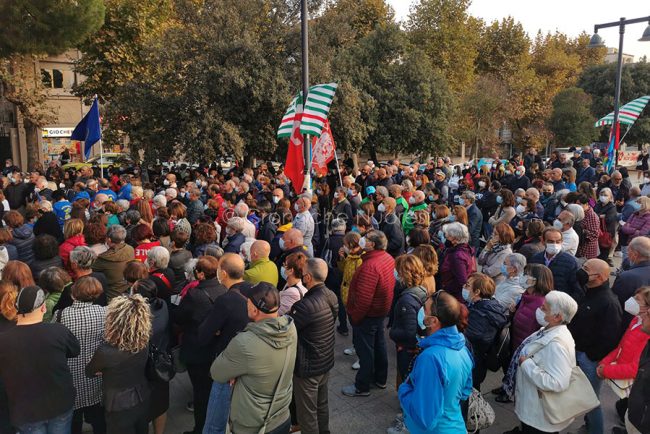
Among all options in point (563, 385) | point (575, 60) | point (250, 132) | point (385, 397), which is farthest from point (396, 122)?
point (575, 60)

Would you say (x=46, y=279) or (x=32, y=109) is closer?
(x=46, y=279)

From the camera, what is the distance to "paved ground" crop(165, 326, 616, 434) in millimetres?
4902

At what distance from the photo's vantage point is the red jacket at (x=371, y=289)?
521 cm

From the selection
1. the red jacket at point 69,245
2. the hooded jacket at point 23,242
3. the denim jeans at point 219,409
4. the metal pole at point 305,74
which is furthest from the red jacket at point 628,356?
the metal pole at point 305,74

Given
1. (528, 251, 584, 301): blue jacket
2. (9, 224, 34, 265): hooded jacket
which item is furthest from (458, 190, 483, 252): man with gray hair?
(9, 224, 34, 265): hooded jacket

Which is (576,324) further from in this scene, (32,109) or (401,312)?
(32,109)

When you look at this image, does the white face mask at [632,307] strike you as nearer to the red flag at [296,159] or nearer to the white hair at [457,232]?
the white hair at [457,232]

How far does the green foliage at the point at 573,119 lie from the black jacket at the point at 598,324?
113 feet

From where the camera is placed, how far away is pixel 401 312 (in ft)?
15.4

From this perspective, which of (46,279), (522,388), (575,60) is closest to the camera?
(522,388)

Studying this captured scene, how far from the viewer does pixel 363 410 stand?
520 cm

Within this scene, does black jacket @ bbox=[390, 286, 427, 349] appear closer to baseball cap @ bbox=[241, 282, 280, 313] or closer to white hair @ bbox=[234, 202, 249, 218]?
baseball cap @ bbox=[241, 282, 280, 313]

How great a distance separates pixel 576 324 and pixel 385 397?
81.5 inches

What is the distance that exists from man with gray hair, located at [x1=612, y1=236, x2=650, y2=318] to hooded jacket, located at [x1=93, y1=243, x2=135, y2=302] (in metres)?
5.05
